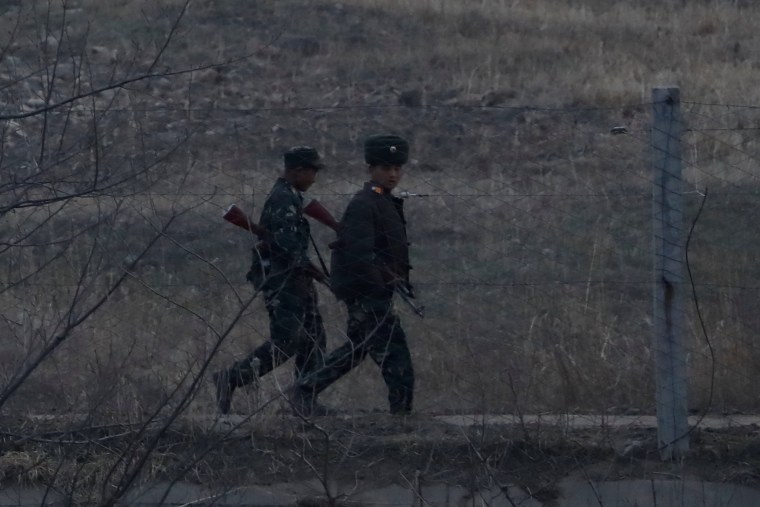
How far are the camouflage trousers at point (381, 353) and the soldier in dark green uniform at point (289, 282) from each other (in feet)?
0.34

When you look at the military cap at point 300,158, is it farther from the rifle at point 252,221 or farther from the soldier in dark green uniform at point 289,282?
the rifle at point 252,221

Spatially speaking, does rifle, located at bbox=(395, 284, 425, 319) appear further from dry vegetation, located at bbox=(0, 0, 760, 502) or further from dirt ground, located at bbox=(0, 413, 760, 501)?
dirt ground, located at bbox=(0, 413, 760, 501)

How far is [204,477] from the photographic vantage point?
16.9 feet

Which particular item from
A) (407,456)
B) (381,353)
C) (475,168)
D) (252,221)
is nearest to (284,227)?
(252,221)

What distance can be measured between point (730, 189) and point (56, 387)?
791cm

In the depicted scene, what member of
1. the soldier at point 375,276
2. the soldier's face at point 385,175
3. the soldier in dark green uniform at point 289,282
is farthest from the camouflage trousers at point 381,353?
the soldier's face at point 385,175

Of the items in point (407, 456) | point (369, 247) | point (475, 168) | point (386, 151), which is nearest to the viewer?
point (407, 456)

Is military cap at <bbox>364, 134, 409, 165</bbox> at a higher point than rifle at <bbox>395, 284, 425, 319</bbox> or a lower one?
higher

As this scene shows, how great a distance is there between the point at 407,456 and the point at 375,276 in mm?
903

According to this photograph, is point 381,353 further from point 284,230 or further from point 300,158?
point 300,158

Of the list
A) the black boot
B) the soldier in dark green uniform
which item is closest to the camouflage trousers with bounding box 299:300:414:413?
the soldier in dark green uniform

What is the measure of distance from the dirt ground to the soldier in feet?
1.15

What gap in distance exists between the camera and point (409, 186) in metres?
13.3

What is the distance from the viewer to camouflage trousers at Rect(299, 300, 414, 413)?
5.71 m
